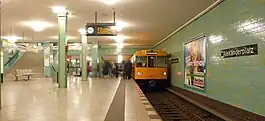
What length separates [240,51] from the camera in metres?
8.71

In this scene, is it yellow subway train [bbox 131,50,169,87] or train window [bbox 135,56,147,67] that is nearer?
yellow subway train [bbox 131,50,169,87]

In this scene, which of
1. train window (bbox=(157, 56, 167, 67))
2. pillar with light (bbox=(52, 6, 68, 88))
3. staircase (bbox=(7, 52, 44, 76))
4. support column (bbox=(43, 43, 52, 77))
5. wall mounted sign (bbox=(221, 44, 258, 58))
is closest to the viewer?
wall mounted sign (bbox=(221, 44, 258, 58))

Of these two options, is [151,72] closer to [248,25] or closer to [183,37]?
[183,37]

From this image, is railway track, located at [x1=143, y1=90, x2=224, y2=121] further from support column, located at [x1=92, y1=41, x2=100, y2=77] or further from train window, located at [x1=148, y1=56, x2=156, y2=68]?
support column, located at [x1=92, y1=41, x2=100, y2=77]

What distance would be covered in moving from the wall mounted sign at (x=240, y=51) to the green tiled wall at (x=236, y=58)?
120mm

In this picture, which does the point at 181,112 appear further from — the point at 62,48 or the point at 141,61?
the point at 141,61

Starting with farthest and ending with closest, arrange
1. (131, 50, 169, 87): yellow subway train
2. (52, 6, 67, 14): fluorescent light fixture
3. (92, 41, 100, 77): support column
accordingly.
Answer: (92, 41, 100, 77): support column < (131, 50, 169, 87): yellow subway train < (52, 6, 67, 14): fluorescent light fixture

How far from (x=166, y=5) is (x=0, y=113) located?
8.24 metres

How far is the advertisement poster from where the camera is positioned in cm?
1301

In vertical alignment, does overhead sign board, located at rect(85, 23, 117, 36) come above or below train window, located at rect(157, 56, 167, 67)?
above

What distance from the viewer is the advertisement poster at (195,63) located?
13.0m

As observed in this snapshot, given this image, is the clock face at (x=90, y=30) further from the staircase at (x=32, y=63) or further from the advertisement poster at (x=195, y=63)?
the staircase at (x=32, y=63)

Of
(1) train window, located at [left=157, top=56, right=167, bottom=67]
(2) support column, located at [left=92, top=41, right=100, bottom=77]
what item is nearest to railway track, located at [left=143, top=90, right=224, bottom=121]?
(1) train window, located at [left=157, top=56, right=167, bottom=67]

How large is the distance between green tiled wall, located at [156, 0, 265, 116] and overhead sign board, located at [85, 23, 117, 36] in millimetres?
4575
